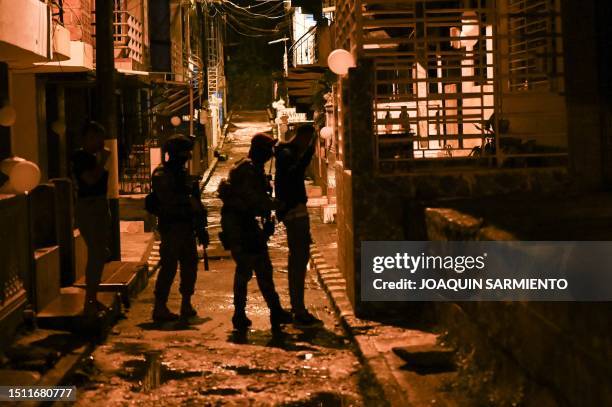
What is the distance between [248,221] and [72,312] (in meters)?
2.11

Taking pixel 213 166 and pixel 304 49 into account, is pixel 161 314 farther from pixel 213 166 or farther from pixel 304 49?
pixel 213 166

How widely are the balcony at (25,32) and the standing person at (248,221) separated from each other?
3336 millimetres

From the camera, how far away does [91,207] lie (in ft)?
29.6

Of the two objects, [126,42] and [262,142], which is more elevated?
[126,42]

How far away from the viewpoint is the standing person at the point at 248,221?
29.6 feet

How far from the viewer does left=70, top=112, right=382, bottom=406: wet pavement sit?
6.97 meters

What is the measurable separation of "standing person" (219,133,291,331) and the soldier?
0.76 metres

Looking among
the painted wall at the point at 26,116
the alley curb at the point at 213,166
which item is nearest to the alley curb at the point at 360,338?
the painted wall at the point at 26,116

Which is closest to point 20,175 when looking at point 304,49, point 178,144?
point 178,144

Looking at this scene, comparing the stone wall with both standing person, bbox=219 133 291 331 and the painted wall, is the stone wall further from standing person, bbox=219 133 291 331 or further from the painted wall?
the painted wall

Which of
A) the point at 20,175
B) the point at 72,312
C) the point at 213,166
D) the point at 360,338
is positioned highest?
the point at 213,166

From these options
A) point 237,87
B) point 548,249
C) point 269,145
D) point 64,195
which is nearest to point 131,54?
point 64,195

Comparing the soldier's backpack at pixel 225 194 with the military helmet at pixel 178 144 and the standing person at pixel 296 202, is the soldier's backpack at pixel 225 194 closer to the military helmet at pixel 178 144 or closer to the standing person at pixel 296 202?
the standing person at pixel 296 202

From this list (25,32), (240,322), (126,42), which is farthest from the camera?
(126,42)
